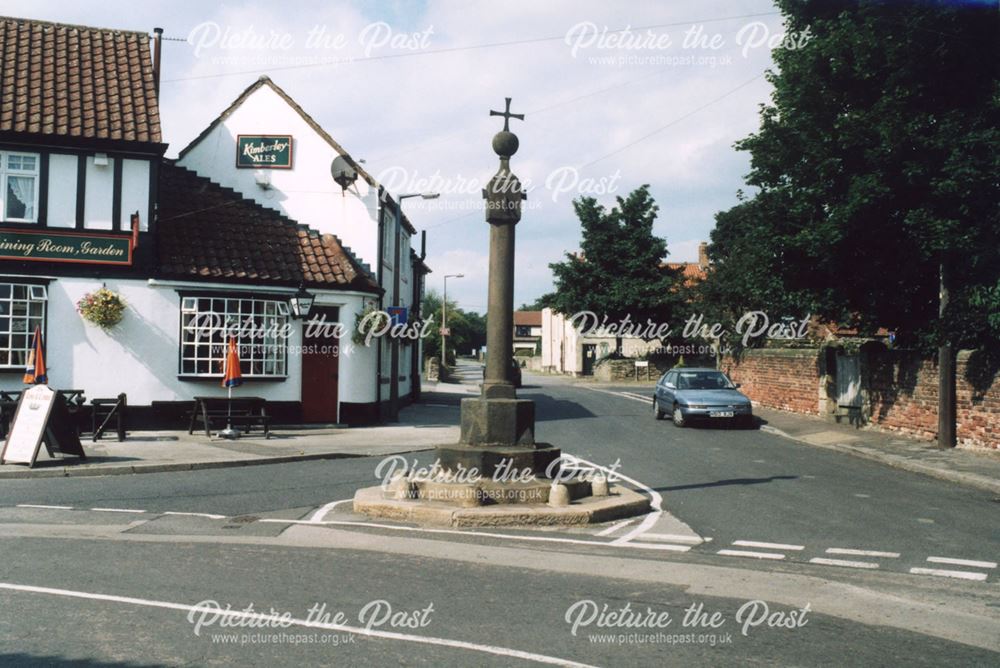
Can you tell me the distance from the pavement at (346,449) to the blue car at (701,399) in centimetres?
96

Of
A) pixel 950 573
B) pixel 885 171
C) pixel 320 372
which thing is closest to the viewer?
pixel 950 573

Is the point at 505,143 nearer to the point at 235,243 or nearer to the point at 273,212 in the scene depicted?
the point at 235,243

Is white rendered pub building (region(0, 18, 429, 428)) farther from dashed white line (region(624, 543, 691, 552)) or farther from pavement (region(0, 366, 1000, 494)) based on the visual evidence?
dashed white line (region(624, 543, 691, 552))

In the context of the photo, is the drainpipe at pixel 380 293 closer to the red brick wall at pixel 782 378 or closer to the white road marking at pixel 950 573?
the red brick wall at pixel 782 378

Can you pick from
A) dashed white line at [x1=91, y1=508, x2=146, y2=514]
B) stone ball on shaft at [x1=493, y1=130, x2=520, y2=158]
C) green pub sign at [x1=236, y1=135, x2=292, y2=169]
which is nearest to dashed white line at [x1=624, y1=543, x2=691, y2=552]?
stone ball on shaft at [x1=493, y1=130, x2=520, y2=158]

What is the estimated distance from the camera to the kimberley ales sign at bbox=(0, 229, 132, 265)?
1791cm

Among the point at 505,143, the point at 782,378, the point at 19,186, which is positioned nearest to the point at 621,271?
the point at 782,378

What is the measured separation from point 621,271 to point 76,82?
1515 inches

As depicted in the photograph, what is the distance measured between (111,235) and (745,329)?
22.3 m

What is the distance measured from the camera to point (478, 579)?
708cm

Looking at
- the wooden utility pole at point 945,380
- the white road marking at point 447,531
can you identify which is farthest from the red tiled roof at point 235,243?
the wooden utility pole at point 945,380

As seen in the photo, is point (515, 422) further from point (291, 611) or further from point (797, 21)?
point (797, 21)

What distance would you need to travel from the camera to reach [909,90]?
1616 centimetres

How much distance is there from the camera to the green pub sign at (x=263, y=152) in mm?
22969
